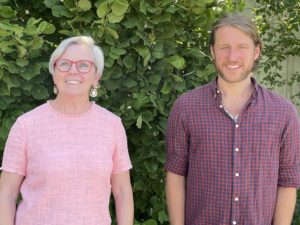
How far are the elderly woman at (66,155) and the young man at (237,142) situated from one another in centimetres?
38

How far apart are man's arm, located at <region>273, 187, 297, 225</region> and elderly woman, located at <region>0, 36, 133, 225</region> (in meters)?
0.76

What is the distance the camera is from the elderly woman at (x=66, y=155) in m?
2.40

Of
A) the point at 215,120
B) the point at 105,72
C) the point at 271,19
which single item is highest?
the point at 271,19

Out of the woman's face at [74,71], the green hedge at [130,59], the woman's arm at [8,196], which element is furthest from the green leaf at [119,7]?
the woman's arm at [8,196]

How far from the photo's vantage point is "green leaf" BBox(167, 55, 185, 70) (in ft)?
9.45

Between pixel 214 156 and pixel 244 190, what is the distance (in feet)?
0.68

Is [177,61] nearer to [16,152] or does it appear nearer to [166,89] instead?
[166,89]

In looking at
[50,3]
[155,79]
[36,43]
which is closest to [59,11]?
[50,3]

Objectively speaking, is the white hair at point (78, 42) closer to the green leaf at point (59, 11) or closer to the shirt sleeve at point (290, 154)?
the green leaf at point (59, 11)

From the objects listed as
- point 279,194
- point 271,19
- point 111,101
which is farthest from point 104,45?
point 271,19

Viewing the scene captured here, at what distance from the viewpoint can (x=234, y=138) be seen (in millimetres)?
2549

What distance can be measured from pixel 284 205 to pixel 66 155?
3.47ft

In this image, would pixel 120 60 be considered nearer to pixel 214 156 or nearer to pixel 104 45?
pixel 104 45

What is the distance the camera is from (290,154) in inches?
103
